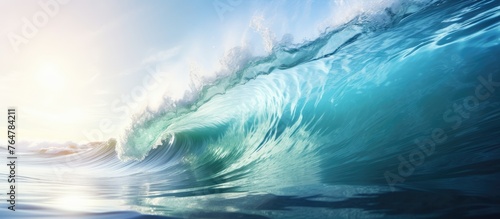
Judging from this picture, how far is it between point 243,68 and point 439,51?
3.80 metres

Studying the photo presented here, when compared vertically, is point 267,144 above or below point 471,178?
above

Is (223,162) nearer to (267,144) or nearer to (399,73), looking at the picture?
(267,144)

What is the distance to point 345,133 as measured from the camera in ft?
16.6

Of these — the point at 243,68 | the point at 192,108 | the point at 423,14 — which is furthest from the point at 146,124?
the point at 423,14

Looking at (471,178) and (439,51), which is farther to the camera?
(439,51)

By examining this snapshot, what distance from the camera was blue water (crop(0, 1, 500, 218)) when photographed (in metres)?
2.44

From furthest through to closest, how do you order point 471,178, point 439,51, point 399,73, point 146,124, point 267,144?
point 146,124 → point 267,144 → point 399,73 → point 439,51 → point 471,178

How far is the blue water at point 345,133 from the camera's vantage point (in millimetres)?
2441

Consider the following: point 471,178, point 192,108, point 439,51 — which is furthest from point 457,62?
point 192,108

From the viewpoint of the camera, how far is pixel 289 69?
6910 mm

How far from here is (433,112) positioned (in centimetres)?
425

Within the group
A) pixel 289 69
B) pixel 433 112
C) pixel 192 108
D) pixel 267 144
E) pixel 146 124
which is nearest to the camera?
pixel 433 112

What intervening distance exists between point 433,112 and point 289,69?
328 cm

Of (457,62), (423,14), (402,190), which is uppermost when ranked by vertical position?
(423,14)
